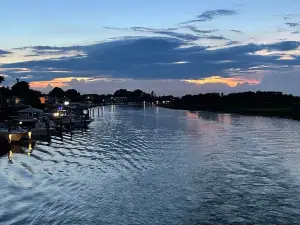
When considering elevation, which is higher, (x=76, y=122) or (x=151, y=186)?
(x=76, y=122)

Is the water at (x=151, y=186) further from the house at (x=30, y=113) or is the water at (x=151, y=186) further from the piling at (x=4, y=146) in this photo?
the house at (x=30, y=113)

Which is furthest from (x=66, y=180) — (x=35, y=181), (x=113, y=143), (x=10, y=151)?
(x=113, y=143)

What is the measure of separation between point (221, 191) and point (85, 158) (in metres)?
19.1

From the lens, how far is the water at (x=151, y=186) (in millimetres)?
20969

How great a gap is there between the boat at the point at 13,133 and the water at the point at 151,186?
397 centimetres

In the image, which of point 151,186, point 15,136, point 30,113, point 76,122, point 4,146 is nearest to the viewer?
point 151,186

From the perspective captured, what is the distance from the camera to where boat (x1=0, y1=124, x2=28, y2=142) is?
50331 millimetres

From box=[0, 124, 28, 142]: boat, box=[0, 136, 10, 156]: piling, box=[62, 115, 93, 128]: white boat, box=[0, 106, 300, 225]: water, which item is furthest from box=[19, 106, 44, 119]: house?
box=[0, 106, 300, 225]: water

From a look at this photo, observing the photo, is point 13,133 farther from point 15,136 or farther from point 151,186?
point 151,186

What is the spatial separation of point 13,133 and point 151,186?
29.5 metres

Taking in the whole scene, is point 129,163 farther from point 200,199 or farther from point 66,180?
point 200,199

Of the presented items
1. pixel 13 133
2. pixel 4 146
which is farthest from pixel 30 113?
pixel 4 146

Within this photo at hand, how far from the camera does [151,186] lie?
2764 centimetres

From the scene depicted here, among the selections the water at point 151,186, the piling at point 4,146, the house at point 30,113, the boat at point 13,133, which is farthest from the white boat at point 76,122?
the water at point 151,186
